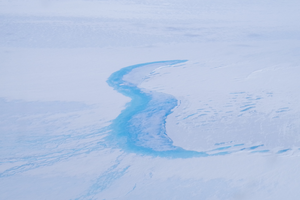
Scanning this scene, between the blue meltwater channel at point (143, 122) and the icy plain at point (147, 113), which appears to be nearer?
the icy plain at point (147, 113)

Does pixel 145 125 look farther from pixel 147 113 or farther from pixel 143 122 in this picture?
pixel 147 113

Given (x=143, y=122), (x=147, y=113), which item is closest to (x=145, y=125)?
(x=143, y=122)

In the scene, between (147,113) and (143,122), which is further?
(147,113)

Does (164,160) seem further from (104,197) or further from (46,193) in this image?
(46,193)

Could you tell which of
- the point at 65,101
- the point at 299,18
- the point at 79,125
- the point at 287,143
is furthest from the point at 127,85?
the point at 299,18

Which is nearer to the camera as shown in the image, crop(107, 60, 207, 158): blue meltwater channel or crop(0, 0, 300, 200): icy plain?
crop(0, 0, 300, 200): icy plain

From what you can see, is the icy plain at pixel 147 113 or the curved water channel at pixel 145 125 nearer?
the icy plain at pixel 147 113
